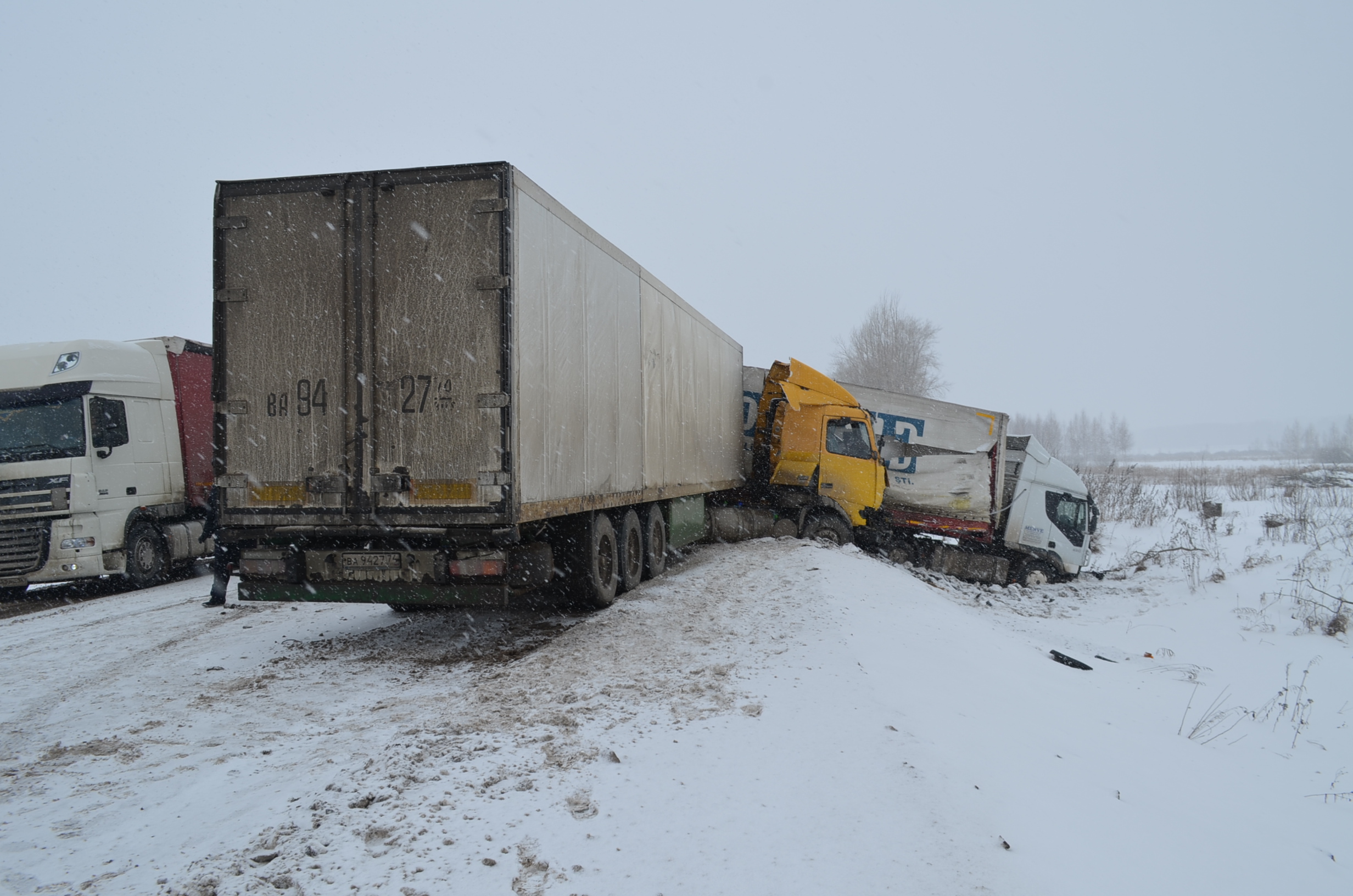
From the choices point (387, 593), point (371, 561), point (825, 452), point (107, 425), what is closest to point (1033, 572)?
point (825, 452)

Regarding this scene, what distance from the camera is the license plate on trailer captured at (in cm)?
563

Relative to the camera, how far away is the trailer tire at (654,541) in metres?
9.01

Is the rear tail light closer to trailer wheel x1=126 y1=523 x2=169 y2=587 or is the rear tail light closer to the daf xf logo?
trailer wheel x1=126 y1=523 x2=169 y2=587

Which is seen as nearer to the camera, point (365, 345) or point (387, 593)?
point (365, 345)

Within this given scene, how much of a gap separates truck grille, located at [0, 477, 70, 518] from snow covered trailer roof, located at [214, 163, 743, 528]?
5.68 metres

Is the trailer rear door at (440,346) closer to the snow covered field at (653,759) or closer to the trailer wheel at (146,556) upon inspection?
the snow covered field at (653,759)

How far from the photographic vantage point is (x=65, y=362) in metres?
9.85

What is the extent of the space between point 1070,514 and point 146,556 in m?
15.5

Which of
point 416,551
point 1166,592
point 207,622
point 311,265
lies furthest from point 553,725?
point 1166,592

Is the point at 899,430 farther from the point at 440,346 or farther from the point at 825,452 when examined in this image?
the point at 440,346

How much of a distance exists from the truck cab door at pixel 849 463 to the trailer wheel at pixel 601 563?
19.0 ft

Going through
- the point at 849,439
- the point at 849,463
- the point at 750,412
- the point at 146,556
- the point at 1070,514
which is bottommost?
the point at 146,556

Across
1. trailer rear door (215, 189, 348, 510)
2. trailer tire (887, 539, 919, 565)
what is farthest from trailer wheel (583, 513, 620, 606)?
trailer tire (887, 539, 919, 565)

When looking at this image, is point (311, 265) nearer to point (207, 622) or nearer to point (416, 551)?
point (416, 551)
